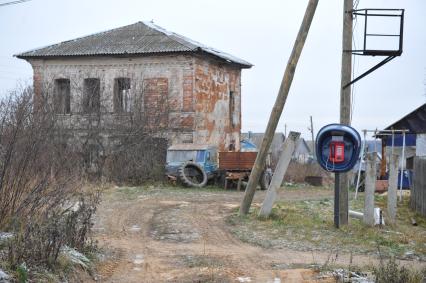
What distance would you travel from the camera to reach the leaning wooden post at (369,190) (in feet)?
38.7

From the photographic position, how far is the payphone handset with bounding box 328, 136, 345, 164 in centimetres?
1144

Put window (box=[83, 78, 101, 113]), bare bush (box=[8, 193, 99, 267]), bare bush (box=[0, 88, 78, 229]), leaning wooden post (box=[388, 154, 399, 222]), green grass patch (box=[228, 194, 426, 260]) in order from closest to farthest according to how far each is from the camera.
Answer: bare bush (box=[8, 193, 99, 267])
bare bush (box=[0, 88, 78, 229])
green grass patch (box=[228, 194, 426, 260])
leaning wooden post (box=[388, 154, 399, 222])
window (box=[83, 78, 101, 113])

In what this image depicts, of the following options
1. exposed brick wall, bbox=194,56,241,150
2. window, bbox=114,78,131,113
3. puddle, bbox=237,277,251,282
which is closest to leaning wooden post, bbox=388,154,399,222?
puddle, bbox=237,277,251,282

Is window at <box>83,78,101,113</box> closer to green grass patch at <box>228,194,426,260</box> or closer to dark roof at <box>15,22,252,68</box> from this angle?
dark roof at <box>15,22,252,68</box>

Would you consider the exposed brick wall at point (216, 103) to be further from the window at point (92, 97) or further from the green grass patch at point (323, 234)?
the green grass patch at point (323, 234)

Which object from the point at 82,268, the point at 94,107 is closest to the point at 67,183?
the point at 82,268

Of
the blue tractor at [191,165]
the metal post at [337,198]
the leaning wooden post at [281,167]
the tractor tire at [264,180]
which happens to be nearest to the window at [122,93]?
the blue tractor at [191,165]

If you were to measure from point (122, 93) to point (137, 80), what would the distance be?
3.94 feet

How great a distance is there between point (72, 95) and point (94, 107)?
249 cm

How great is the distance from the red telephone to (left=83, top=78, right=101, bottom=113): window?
57.2 ft

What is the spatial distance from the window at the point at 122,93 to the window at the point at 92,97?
93 cm

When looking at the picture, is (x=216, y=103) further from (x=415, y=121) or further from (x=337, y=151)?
(x=337, y=151)

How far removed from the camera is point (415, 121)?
24875 mm

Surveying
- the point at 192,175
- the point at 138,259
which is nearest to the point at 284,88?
the point at 138,259
